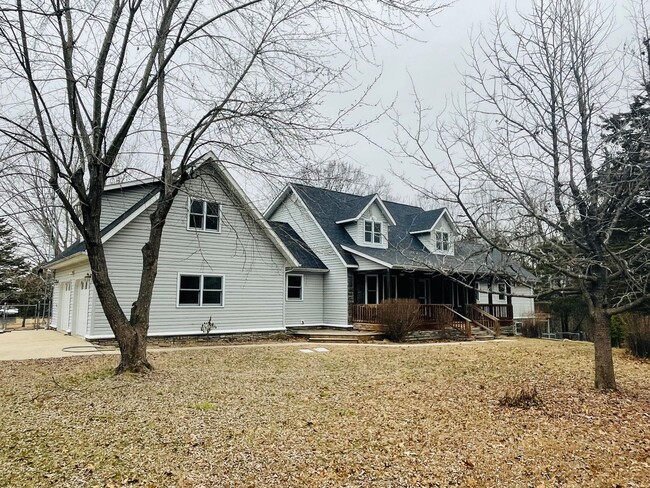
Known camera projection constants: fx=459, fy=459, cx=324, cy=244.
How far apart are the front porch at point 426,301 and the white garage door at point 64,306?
11.1 m

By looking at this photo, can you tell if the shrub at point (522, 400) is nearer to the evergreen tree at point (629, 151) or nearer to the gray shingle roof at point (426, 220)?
the evergreen tree at point (629, 151)

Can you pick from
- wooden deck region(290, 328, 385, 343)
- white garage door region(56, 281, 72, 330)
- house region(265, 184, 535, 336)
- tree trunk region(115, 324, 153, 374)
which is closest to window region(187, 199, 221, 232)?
house region(265, 184, 535, 336)

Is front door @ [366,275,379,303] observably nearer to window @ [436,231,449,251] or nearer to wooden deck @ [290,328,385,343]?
wooden deck @ [290,328,385,343]

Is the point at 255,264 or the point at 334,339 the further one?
the point at 255,264

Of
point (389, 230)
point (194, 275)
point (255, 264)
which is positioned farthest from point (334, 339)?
point (389, 230)

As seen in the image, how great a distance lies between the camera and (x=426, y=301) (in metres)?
22.8

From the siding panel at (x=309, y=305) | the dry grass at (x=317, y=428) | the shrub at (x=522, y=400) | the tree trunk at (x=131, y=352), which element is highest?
the siding panel at (x=309, y=305)

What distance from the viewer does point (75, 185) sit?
28.2ft

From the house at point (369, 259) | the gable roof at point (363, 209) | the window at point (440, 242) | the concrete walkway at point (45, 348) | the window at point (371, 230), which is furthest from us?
the window at point (440, 242)

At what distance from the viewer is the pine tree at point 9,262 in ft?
104

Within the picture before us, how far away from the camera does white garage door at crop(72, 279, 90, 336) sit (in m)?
15.1

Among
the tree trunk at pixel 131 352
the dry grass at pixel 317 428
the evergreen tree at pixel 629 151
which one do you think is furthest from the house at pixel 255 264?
the tree trunk at pixel 131 352

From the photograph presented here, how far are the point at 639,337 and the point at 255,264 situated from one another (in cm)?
1223

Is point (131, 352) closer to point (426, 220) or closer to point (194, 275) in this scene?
point (194, 275)
